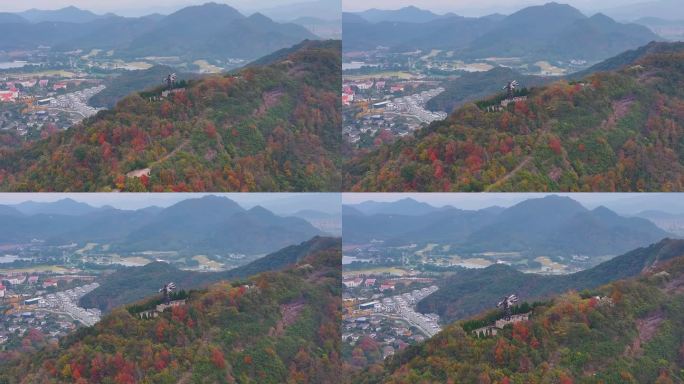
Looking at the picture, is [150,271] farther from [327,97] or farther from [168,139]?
[327,97]

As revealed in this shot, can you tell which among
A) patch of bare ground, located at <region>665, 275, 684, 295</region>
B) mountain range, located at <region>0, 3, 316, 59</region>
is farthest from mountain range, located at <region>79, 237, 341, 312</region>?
patch of bare ground, located at <region>665, 275, 684, 295</region>

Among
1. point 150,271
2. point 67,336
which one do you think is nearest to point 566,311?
point 150,271

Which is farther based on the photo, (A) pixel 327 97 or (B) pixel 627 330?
(A) pixel 327 97

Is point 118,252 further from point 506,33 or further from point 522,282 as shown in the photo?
point 506,33

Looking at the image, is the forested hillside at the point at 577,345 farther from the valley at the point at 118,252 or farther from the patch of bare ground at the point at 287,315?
the valley at the point at 118,252

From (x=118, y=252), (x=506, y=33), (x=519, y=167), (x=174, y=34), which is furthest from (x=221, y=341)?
(x=506, y=33)

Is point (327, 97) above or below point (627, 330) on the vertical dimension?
above

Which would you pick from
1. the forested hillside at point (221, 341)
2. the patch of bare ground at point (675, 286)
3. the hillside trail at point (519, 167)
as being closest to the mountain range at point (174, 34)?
the forested hillside at point (221, 341)
